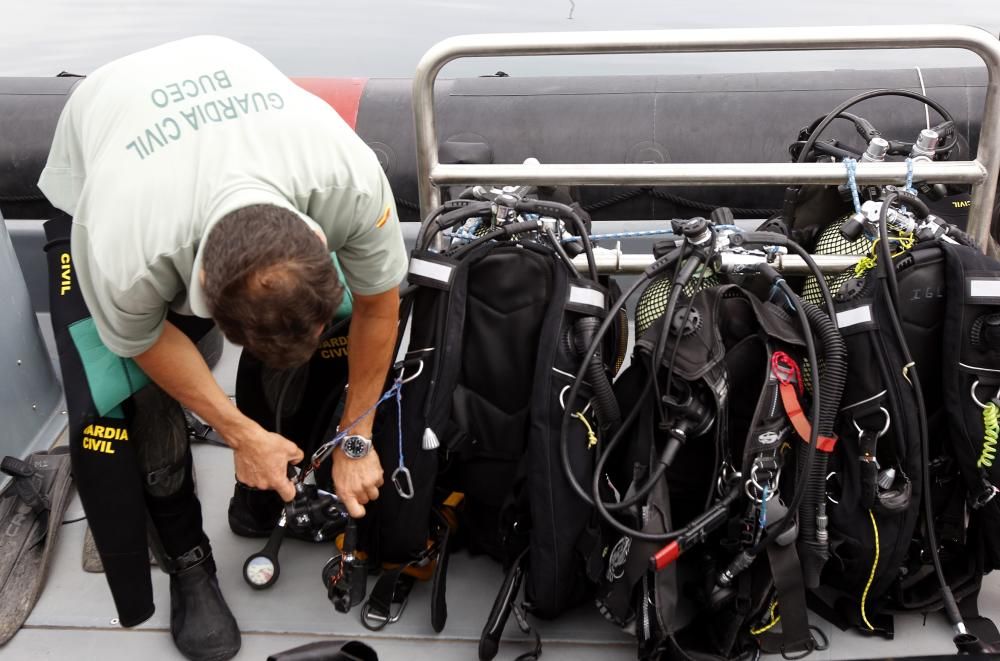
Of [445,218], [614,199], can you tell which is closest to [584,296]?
[445,218]

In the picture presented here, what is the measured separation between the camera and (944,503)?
1564 mm

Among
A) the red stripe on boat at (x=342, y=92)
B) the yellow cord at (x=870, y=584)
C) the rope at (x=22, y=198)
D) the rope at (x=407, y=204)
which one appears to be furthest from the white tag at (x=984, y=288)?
the rope at (x=22, y=198)

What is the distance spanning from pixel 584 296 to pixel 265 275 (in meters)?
0.56

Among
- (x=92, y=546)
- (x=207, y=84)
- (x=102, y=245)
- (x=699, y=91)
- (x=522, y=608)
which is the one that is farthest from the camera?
(x=699, y=91)

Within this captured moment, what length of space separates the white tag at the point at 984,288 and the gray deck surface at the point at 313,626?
2.02 ft

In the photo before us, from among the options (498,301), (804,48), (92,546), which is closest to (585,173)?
(498,301)

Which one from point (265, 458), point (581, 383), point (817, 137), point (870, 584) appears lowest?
point (870, 584)

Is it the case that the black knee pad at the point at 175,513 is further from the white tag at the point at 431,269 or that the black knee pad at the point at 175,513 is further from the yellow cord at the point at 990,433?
the yellow cord at the point at 990,433

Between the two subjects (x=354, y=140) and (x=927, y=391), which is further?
(x=927, y=391)

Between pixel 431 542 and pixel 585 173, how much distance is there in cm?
75

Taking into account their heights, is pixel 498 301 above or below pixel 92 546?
above

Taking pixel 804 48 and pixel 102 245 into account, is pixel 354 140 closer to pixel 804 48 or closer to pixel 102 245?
pixel 102 245

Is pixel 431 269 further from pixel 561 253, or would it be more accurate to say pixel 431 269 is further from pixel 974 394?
pixel 974 394

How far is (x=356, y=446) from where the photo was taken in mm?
1551
